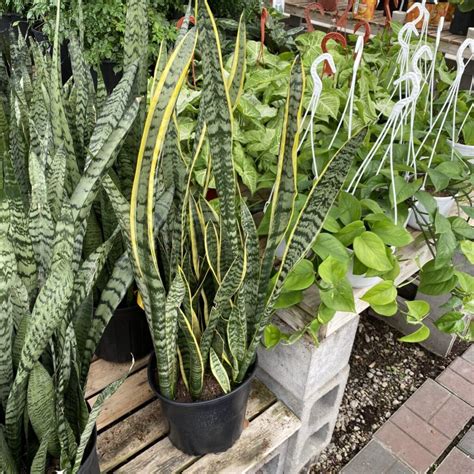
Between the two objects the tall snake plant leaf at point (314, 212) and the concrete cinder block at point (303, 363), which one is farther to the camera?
the concrete cinder block at point (303, 363)

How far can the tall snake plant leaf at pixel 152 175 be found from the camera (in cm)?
54

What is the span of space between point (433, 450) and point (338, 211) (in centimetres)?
86

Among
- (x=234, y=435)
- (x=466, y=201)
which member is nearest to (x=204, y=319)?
(x=234, y=435)

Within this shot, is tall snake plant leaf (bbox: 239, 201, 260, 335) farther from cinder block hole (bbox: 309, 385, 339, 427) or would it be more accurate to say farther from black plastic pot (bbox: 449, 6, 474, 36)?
black plastic pot (bbox: 449, 6, 474, 36)

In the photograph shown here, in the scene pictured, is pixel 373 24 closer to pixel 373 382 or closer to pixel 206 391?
pixel 373 382

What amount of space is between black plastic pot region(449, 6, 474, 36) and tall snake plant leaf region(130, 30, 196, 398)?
265 centimetres

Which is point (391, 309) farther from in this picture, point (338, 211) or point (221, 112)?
point (221, 112)

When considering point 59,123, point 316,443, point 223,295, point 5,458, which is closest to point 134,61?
point 59,123

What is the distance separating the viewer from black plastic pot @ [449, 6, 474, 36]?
8.95ft

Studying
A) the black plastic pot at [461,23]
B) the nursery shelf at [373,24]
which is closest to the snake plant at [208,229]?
the nursery shelf at [373,24]

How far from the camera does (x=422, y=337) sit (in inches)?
38.7

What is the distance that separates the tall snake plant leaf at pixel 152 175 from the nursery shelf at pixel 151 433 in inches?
15.0

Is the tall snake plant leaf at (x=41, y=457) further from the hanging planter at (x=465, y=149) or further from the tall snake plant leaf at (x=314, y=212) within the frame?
the hanging planter at (x=465, y=149)

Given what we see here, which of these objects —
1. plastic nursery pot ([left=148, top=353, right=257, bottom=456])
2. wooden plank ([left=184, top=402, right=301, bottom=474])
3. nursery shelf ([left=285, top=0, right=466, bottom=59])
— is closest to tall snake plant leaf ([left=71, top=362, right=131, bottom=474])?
plastic nursery pot ([left=148, top=353, right=257, bottom=456])
